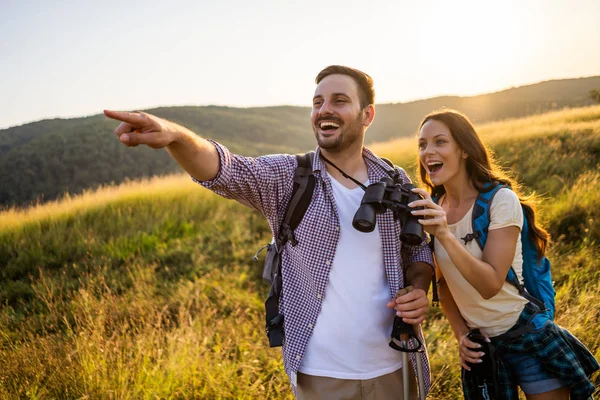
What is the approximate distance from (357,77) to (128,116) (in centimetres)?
141

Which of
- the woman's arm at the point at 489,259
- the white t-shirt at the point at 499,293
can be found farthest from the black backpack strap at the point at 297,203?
the white t-shirt at the point at 499,293

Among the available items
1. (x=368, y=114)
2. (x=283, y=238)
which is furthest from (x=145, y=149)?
(x=283, y=238)

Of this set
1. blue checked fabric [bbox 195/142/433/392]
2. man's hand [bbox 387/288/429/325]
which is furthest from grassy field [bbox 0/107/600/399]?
man's hand [bbox 387/288/429/325]

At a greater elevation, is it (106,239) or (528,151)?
(528,151)

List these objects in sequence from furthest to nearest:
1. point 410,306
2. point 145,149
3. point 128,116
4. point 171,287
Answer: point 145,149, point 171,287, point 410,306, point 128,116

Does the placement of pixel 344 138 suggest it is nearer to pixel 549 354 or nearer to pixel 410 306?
pixel 410 306

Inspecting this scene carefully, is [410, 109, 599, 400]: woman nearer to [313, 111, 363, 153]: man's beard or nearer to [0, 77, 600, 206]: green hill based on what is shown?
[313, 111, 363, 153]: man's beard

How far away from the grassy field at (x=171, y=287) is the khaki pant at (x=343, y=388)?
1277 mm

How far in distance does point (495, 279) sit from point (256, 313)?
12.0 feet

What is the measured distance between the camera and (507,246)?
190 centimetres

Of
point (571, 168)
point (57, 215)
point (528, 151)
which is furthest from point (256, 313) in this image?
point (528, 151)

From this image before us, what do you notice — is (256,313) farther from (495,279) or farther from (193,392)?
(495,279)

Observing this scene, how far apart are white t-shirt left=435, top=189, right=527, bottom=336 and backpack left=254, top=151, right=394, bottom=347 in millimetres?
817

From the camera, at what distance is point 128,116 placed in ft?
4.38
